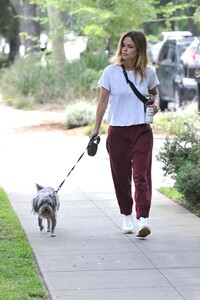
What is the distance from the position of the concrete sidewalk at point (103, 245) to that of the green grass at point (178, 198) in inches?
4.8

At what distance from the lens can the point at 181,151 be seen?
10.3 m

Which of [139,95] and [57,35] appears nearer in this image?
[139,95]

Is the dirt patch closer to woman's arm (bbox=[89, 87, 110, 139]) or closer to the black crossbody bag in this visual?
woman's arm (bbox=[89, 87, 110, 139])

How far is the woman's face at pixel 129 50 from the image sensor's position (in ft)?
25.8

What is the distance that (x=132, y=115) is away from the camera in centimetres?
790

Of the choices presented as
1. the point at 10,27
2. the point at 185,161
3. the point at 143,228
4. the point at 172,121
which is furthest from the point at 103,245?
the point at 10,27

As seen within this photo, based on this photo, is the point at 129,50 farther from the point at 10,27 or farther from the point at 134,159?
the point at 10,27

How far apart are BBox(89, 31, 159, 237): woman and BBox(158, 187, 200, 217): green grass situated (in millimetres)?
1626

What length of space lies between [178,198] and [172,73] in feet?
46.0

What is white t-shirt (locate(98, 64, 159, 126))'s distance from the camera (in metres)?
7.89

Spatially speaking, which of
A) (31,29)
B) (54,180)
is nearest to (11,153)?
(54,180)

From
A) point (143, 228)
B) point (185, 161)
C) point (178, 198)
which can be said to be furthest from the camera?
point (178, 198)

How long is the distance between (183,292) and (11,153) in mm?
9588

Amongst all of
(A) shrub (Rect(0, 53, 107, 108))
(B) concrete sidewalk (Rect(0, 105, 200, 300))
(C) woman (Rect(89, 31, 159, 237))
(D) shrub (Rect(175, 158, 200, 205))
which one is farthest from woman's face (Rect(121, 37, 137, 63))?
(A) shrub (Rect(0, 53, 107, 108))
